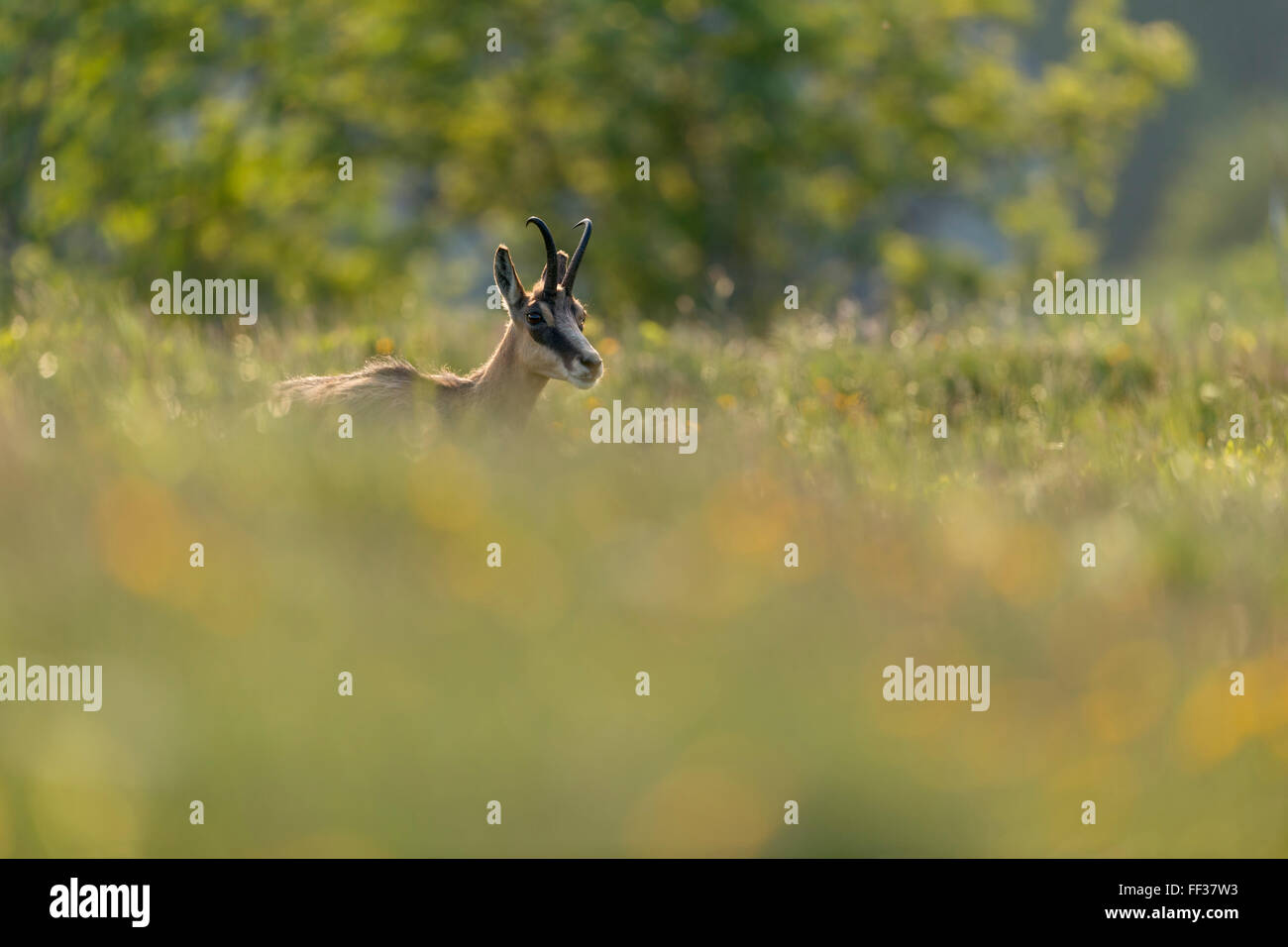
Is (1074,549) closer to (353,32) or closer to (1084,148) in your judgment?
(353,32)

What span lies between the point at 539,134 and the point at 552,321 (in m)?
19.1

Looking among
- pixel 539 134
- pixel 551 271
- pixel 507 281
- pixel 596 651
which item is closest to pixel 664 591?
pixel 596 651

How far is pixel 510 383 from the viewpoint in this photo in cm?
953

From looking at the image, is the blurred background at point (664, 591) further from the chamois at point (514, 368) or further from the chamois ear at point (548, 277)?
the chamois ear at point (548, 277)

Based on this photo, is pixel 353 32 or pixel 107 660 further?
pixel 353 32

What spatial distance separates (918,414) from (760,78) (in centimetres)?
1452

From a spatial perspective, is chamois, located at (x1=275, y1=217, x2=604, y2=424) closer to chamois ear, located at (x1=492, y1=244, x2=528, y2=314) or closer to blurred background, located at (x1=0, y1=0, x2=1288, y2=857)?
chamois ear, located at (x1=492, y1=244, x2=528, y2=314)

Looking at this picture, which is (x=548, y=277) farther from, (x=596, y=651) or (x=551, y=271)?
(x=596, y=651)

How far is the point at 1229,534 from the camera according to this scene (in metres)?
5.93

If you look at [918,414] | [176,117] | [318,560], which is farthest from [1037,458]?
[176,117]

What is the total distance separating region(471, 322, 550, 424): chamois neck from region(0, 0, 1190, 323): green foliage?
13538mm

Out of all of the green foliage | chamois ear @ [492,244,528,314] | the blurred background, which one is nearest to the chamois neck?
chamois ear @ [492,244,528,314]

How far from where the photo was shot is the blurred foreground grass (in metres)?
3.72

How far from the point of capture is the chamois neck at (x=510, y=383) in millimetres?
9461
